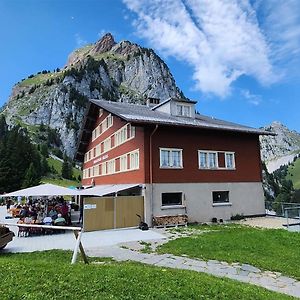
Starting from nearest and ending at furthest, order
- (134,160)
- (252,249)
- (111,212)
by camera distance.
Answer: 1. (252,249)
2. (111,212)
3. (134,160)

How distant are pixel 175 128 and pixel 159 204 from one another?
581cm

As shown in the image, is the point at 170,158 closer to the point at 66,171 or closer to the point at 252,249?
the point at 252,249

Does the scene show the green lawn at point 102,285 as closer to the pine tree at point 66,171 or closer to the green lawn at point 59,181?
the green lawn at point 59,181

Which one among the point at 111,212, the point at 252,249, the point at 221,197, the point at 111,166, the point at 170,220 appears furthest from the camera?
the point at 111,166

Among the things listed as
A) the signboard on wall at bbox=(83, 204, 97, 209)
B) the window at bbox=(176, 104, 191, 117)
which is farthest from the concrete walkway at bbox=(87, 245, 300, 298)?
the window at bbox=(176, 104, 191, 117)

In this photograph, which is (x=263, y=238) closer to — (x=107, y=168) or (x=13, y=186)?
(x=107, y=168)

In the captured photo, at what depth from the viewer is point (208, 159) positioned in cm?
2488

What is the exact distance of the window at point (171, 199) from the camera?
2262cm

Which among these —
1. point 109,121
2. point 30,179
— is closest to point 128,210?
point 109,121

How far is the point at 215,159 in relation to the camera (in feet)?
82.7

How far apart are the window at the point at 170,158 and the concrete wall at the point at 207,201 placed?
4.69 feet

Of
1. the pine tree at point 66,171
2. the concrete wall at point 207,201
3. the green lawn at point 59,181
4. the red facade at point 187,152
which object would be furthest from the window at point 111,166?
the pine tree at point 66,171

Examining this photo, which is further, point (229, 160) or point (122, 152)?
point (122, 152)

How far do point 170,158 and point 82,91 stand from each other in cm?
14316
